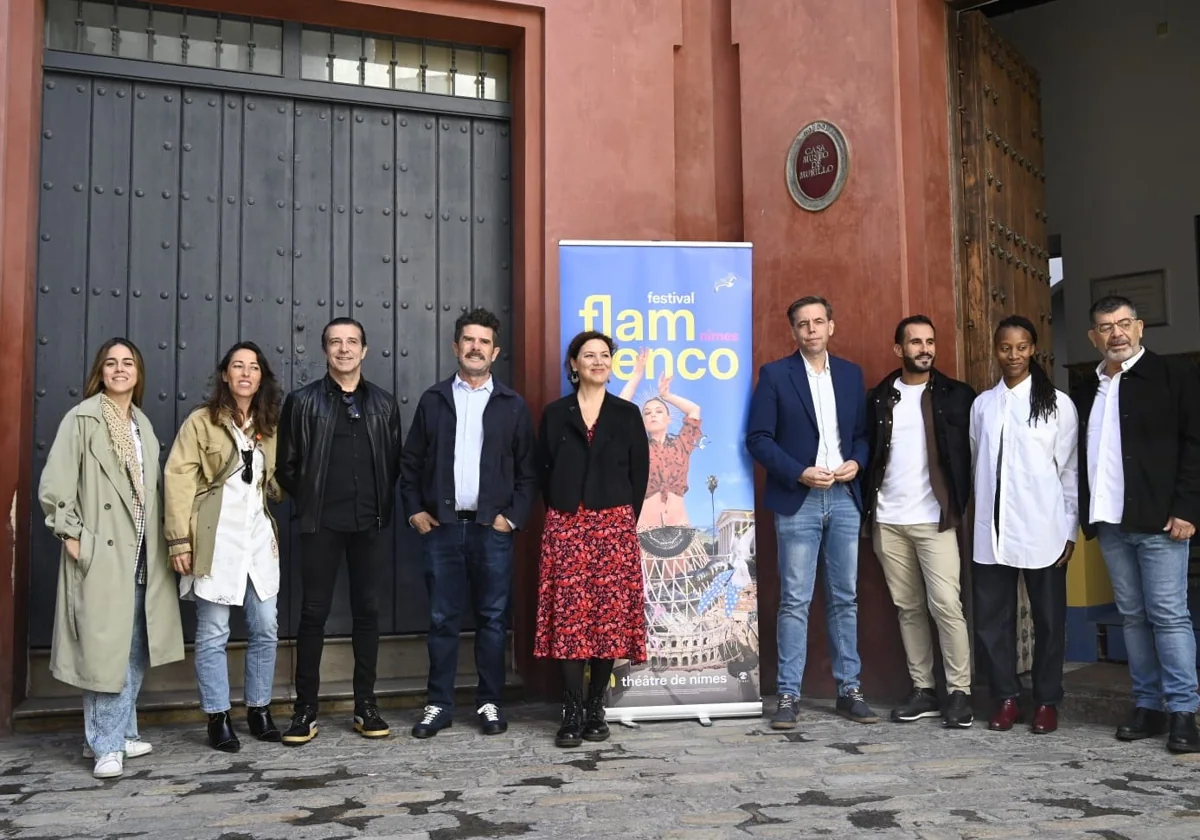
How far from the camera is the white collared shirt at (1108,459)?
4586mm

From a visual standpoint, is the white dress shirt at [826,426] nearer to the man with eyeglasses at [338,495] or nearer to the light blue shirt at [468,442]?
the light blue shirt at [468,442]

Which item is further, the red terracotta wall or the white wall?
the white wall

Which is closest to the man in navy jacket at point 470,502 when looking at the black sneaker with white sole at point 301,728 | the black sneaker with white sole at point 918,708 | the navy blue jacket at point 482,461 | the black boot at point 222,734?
the navy blue jacket at point 482,461

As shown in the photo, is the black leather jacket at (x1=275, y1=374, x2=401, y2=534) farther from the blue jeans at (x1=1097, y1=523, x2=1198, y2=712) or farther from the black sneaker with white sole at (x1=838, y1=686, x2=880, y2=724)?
the blue jeans at (x1=1097, y1=523, x2=1198, y2=712)

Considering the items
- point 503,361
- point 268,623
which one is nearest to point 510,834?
point 268,623

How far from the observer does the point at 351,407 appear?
4777mm

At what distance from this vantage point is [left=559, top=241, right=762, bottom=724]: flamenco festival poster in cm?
504

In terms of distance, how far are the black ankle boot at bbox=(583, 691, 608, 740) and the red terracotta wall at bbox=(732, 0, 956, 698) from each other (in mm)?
1339

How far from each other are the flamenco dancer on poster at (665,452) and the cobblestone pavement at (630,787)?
3.14 feet

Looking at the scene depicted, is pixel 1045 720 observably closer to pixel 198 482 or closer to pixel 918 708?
pixel 918 708

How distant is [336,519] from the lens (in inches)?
185

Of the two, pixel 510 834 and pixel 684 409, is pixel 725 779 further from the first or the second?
pixel 684 409

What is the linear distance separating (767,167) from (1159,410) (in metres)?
2.36

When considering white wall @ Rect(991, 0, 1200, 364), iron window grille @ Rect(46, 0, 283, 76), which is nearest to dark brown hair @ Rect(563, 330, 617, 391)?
iron window grille @ Rect(46, 0, 283, 76)
